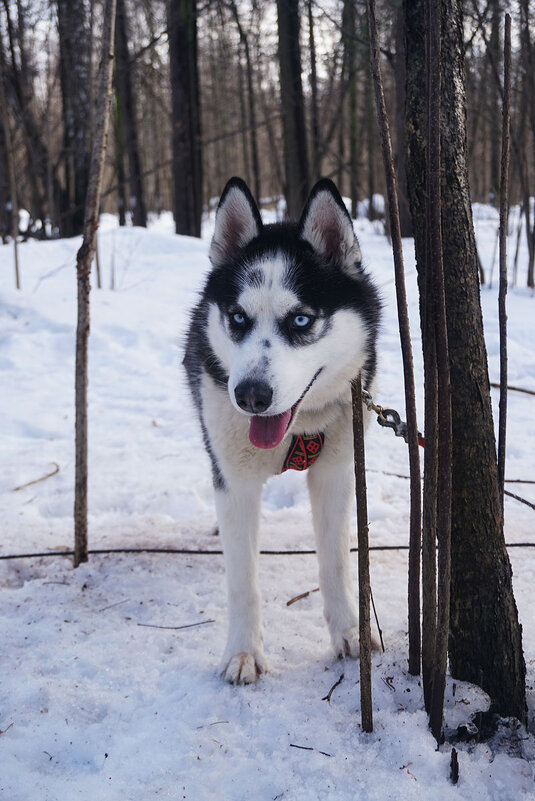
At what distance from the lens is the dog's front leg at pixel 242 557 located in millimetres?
2145

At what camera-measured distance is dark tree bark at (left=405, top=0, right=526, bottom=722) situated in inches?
64.3

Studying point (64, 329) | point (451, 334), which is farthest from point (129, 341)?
point (451, 334)

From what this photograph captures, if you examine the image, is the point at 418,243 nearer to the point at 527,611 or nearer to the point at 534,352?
the point at 527,611

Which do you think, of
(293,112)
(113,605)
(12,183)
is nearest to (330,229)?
(113,605)

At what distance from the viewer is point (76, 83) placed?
912cm

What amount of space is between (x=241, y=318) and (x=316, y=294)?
0.81 feet

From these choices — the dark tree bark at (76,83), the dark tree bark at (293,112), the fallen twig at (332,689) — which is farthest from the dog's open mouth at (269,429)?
the dark tree bark at (76,83)

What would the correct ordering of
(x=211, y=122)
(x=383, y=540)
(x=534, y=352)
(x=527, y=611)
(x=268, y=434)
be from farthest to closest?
1. (x=211, y=122)
2. (x=534, y=352)
3. (x=383, y=540)
4. (x=527, y=611)
5. (x=268, y=434)

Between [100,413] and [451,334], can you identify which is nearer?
[451,334]

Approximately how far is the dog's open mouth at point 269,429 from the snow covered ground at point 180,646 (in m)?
0.78

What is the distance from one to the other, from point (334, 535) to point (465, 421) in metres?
0.76

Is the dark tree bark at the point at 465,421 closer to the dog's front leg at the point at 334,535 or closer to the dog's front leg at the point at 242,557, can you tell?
the dog's front leg at the point at 334,535

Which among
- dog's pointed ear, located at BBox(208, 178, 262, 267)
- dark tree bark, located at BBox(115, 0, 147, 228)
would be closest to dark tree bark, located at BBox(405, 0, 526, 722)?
dog's pointed ear, located at BBox(208, 178, 262, 267)

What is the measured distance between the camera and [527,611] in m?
2.23
